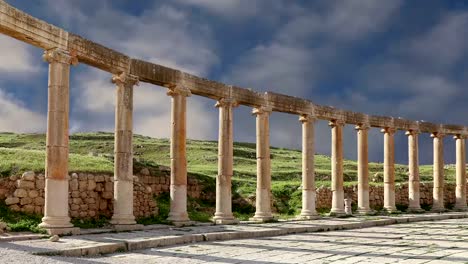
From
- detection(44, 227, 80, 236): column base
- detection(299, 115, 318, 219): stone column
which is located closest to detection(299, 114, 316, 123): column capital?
detection(299, 115, 318, 219): stone column

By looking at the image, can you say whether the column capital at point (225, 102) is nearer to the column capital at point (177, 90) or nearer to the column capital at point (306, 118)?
the column capital at point (177, 90)

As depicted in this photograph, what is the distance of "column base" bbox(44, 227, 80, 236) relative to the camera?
2151 cm

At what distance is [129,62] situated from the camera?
27.1m

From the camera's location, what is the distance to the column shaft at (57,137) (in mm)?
22406

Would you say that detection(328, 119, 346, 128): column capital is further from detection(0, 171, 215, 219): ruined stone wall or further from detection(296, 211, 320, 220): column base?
detection(0, 171, 215, 219): ruined stone wall

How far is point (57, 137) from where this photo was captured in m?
23.0

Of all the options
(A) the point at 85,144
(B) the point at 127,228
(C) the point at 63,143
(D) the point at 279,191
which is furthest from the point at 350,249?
(A) the point at 85,144

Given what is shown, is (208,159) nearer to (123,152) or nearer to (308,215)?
(308,215)

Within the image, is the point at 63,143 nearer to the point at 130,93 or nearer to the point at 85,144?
the point at 130,93

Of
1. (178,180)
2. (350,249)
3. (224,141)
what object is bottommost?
(350,249)

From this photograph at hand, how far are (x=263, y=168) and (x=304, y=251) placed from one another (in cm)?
1460

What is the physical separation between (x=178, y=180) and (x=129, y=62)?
6.47 m

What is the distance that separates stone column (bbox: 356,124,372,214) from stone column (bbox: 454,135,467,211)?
10.9 m

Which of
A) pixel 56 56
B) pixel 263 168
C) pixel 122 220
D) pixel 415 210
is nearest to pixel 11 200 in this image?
pixel 122 220
